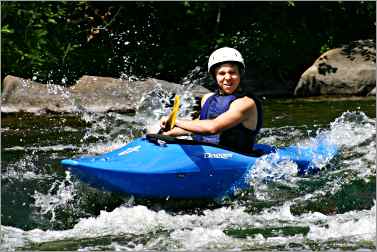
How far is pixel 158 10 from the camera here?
14.8 meters

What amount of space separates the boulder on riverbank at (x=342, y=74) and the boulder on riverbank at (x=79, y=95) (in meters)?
1.86

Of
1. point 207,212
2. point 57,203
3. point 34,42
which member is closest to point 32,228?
point 57,203

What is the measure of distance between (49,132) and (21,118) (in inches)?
56.4

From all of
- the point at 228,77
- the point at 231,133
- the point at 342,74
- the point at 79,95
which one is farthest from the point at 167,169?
the point at 342,74

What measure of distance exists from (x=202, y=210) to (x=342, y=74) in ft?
24.3

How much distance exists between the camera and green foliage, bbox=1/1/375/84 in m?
13.9

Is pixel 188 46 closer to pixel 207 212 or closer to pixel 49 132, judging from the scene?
pixel 49 132

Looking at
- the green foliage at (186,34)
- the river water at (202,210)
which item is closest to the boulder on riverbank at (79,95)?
the green foliage at (186,34)

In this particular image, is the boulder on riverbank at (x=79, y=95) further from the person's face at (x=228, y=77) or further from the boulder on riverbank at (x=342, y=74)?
the person's face at (x=228, y=77)

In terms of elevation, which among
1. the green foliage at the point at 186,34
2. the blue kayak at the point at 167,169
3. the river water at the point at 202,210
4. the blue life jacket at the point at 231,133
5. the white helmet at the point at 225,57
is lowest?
the river water at the point at 202,210

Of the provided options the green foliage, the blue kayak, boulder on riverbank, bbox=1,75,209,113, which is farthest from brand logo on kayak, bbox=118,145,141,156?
the green foliage

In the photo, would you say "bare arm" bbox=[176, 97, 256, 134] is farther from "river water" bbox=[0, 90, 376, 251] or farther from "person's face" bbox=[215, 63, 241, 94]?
"river water" bbox=[0, 90, 376, 251]

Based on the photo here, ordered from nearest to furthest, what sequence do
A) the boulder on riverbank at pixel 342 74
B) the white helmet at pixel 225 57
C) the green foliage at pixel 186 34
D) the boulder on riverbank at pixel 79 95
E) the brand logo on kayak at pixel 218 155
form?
1. the brand logo on kayak at pixel 218 155
2. the white helmet at pixel 225 57
3. the boulder on riverbank at pixel 79 95
4. the boulder on riverbank at pixel 342 74
5. the green foliage at pixel 186 34

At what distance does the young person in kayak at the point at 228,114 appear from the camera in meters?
5.89
